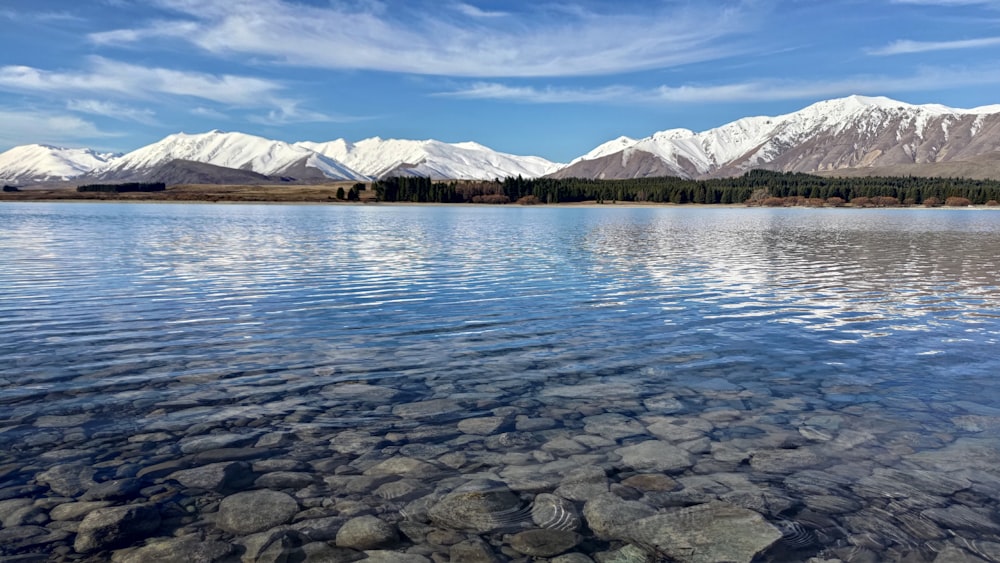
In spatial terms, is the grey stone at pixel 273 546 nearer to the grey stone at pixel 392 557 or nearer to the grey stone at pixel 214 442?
the grey stone at pixel 392 557

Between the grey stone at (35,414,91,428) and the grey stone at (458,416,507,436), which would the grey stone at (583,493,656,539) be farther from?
the grey stone at (35,414,91,428)

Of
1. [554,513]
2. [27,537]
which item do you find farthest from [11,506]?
[554,513]

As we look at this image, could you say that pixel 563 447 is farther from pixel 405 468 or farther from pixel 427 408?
pixel 427 408

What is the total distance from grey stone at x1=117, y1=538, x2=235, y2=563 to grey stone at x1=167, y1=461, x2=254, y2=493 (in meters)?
1.66

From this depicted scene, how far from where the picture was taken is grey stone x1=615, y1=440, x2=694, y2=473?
490 inches

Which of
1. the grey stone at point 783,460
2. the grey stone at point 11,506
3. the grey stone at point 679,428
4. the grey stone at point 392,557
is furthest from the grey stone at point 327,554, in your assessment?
the grey stone at point 783,460

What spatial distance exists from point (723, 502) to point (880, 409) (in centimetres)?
698

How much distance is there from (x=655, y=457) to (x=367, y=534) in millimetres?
5695

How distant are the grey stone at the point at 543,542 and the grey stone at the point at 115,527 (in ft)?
17.4

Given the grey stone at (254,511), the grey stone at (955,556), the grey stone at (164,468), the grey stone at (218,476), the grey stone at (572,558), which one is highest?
the grey stone at (164,468)

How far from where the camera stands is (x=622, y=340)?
22.9 meters

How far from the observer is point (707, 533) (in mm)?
9961

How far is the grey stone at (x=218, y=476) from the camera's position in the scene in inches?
448

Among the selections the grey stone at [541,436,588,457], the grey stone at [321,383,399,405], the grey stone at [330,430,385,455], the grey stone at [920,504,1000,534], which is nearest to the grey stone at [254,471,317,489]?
the grey stone at [330,430,385,455]
